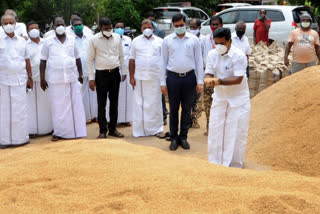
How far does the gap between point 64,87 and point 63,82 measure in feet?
0.35

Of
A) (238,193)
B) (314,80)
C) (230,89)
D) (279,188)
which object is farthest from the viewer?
(314,80)

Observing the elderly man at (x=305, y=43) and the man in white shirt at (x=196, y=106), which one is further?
the elderly man at (x=305, y=43)

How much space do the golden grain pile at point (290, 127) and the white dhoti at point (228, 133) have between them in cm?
63

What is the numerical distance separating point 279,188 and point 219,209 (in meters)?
0.70

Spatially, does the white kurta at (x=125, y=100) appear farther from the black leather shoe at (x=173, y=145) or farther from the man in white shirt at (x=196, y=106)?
the black leather shoe at (x=173, y=145)

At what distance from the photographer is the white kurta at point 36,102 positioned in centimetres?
788

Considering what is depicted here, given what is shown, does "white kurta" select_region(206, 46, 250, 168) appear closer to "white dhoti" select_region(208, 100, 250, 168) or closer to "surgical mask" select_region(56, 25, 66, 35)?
"white dhoti" select_region(208, 100, 250, 168)

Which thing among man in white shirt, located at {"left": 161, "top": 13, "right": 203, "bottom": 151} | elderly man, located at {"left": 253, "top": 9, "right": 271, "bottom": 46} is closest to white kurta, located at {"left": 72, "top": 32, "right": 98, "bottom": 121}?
man in white shirt, located at {"left": 161, "top": 13, "right": 203, "bottom": 151}

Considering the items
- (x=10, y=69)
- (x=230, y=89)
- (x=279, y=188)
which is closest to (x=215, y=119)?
(x=230, y=89)

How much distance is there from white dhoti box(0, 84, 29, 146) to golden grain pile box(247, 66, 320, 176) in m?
3.49

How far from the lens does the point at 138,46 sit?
7.55 metres

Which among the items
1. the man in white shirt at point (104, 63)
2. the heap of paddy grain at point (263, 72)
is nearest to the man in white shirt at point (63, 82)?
the man in white shirt at point (104, 63)

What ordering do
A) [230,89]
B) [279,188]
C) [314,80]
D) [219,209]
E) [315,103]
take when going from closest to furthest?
[219,209] → [279,188] → [230,89] → [315,103] → [314,80]

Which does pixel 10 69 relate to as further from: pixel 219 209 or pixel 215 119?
pixel 219 209
